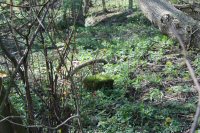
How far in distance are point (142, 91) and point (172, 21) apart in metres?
1.79

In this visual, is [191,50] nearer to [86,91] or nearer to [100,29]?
[86,91]

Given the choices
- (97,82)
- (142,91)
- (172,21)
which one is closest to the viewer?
(142,91)

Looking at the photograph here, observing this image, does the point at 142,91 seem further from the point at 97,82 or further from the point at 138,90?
the point at 97,82

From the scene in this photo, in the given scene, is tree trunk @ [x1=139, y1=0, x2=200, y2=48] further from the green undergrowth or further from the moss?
the moss

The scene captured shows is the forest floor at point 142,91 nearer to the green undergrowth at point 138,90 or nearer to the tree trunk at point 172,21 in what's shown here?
the green undergrowth at point 138,90

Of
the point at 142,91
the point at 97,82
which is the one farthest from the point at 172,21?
the point at 97,82

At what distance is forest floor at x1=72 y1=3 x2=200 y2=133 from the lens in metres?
4.90

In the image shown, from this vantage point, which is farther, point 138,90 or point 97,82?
point 97,82

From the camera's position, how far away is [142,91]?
6031mm

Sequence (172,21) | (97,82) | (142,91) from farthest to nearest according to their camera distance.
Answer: (172,21) → (97,82) → (142,91)

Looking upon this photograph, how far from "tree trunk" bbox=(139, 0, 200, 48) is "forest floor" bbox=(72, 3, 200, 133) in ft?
1.76

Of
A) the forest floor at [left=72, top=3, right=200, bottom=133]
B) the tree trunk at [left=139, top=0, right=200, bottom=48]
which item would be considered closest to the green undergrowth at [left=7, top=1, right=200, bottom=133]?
the forest floor at [left=72, top=3, right=200, bottom=133]

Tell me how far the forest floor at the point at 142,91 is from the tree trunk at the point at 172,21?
54 centimetres

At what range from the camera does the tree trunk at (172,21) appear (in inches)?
260
